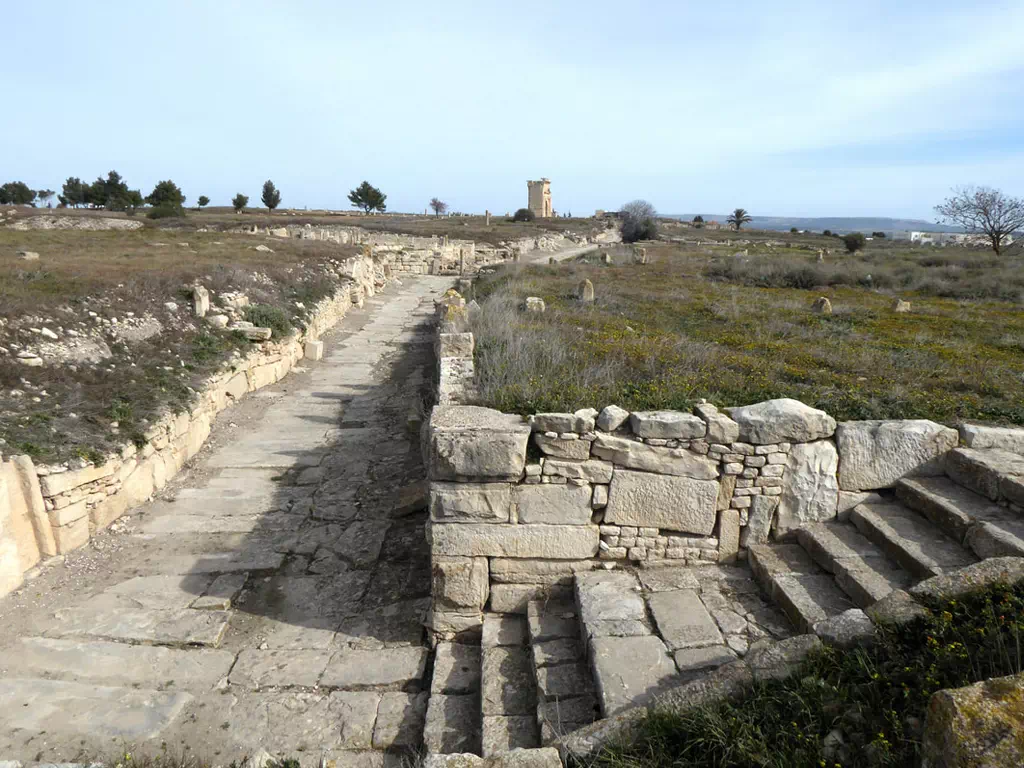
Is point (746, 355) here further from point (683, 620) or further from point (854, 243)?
point (854, 243)

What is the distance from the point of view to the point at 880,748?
2.45m

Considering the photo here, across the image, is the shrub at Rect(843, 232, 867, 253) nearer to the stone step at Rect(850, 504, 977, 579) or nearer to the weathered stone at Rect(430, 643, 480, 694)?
the stone step at Rect(850, 504, 977, 579)

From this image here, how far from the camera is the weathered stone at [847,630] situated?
3.11m

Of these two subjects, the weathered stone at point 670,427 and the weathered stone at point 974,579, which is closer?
the weathered stone at point 974,579

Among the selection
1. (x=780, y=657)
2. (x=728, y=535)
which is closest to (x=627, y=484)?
(x=728, y=535)

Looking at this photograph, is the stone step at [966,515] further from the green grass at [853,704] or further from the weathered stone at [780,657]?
the weathered stone at [780,657]

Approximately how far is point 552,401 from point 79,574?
441 centimetres

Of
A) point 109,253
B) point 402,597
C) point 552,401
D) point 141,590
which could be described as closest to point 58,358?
point 141,590

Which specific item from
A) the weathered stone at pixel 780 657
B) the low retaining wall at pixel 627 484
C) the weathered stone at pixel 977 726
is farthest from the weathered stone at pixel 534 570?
the weathered stone at pixel 977 726

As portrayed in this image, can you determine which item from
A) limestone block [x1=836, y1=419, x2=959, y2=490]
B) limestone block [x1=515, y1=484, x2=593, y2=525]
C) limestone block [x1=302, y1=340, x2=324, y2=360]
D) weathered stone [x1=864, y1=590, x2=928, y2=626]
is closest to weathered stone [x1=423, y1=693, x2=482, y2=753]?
limestone block [x1=515, y1=484, x2=593, y2=525]

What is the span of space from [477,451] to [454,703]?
1.63 meters

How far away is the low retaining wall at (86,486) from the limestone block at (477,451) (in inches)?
143

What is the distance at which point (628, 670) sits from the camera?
142 inches

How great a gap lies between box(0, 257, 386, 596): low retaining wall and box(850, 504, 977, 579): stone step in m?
6.67
